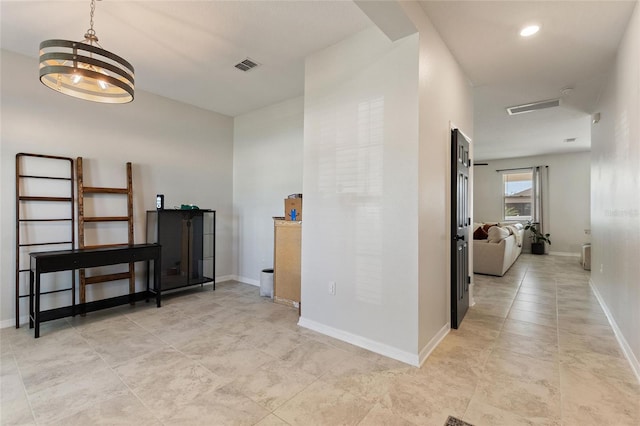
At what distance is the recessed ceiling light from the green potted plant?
712cm

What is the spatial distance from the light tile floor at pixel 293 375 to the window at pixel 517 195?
20.5ft

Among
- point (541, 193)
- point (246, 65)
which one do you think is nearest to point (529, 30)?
point (246, 65)

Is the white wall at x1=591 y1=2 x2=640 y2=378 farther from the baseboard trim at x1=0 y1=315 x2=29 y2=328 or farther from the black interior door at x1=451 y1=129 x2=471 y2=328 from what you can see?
the baseboard trim at x1=0 y1=315 x2=29 y2=328

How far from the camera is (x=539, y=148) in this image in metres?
7.34

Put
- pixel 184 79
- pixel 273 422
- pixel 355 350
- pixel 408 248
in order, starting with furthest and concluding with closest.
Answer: pixel 184 79 → pixel 355 350 → pixel 408 248 → pixel 273 422

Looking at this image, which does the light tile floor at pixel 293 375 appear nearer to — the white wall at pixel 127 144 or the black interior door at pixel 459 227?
the black interior door at pixel 459 227

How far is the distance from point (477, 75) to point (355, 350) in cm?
331

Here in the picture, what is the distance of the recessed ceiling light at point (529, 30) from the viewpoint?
2.47 m

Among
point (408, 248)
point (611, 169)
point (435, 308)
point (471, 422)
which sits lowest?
point (471, 422)

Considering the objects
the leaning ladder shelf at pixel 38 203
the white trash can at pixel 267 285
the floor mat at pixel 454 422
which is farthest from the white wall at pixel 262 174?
the floor mat at pixel 454 422

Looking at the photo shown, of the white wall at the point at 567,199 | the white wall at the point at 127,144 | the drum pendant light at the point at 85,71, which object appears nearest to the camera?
the drum pendant light at the point at 85,71

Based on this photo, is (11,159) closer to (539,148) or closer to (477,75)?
(477,75)

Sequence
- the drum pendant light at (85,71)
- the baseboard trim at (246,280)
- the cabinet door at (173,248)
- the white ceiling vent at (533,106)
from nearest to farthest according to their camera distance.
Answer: the drum pendant light at (85,71) → the cabinet door at (173,248) → the white ceiling vent at (533,106) → the baseboard trim at (246,280)

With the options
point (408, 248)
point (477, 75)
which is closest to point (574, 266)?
point (477, 75)
